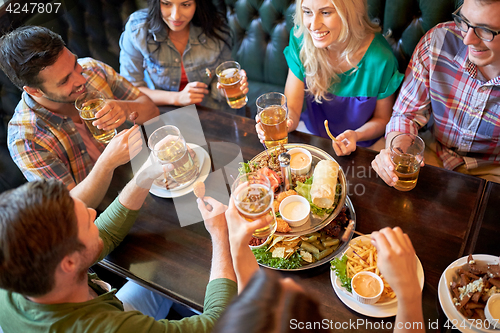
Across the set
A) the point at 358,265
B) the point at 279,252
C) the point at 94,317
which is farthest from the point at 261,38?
the point at 94,317

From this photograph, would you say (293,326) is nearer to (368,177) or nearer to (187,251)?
(187,251)

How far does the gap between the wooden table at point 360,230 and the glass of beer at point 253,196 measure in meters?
0.31

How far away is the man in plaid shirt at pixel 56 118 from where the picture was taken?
1752 mm

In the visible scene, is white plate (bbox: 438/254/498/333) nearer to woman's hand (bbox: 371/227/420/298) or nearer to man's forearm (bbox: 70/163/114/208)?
woman's hand (bbox: 371/227/420/298)

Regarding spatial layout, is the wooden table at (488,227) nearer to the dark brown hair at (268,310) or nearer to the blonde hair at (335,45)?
the dark brown hair at (268,310)

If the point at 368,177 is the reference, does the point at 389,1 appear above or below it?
above

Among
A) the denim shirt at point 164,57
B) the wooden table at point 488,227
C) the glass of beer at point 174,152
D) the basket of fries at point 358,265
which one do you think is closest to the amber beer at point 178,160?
the glass of beer at point 174,152

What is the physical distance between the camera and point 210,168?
179cm

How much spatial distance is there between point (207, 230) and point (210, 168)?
0.38 m

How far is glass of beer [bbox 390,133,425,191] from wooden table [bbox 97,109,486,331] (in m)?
0.06

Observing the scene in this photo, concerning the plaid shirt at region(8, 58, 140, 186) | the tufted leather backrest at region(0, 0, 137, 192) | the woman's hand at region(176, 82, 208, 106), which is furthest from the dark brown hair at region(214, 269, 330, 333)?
the tufted leather backrest at region(0, 0, 137, 192)

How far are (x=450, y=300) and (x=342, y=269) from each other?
355mm

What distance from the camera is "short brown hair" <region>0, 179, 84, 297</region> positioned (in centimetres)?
104

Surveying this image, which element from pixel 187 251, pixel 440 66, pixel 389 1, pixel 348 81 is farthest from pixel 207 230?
pixel 389 1
